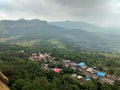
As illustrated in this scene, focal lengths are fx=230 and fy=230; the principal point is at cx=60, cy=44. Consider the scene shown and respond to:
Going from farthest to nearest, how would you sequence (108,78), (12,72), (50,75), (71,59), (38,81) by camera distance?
1. (71,59)
2. (108,78)
3. (50,75)
4. (12,72)
5. (38,81)

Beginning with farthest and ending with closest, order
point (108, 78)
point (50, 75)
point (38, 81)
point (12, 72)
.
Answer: point (108, 78), point (50, 75), point (12, 72), point (38, 81)

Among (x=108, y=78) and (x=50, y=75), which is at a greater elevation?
(x=50, y=75)

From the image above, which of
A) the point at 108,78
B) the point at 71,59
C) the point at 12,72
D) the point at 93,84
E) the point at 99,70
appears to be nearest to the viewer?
the point at 12,72

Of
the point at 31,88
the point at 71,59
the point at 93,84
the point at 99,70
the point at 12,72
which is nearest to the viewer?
the point at 31,88

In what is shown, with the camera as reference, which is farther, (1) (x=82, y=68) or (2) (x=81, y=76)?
(1) (x=82, y=68)

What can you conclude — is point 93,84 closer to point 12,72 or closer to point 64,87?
point 64,87

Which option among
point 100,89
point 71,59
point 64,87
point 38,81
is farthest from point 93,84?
point 71,59

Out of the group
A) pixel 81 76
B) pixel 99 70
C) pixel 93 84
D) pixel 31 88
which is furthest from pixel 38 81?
pixel 99 70

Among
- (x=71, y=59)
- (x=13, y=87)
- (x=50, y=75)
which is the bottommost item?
(x=71, y=59)

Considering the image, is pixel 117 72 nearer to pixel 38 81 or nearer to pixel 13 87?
pixel 38 81
